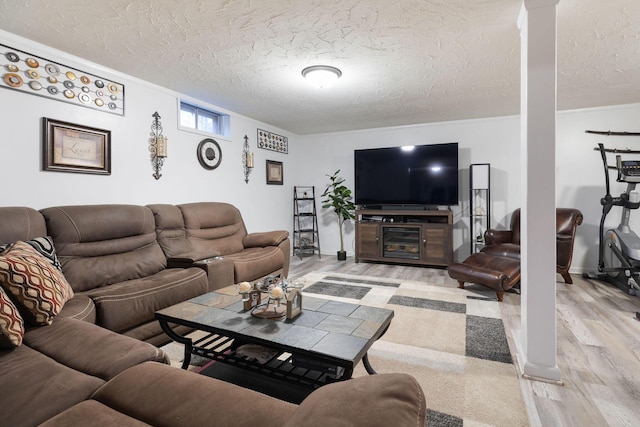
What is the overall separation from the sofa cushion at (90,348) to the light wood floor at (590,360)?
1715 mm

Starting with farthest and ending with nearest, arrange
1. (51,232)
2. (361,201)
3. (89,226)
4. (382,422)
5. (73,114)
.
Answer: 1. (361,201)
2. (73,114)
3. (89,226)
4. (51,232)
5. (382,422)

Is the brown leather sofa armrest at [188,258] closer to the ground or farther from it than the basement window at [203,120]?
closer to the ground

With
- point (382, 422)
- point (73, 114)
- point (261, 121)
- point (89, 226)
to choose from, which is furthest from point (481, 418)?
point (261, 121)

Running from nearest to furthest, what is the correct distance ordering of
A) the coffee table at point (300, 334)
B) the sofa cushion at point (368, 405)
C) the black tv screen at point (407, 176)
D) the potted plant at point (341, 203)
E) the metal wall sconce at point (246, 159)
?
the sofa cushion at point (368, 405) < the coffee table at point (300, 334) < the metal wall sconce at point (246, 159) < the black tv screen at point (407, 176) < the potted plant at point (341, 203)

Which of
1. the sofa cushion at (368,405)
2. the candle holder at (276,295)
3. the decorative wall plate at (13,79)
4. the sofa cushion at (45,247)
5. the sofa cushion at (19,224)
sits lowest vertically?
the candle holder at (276,295)

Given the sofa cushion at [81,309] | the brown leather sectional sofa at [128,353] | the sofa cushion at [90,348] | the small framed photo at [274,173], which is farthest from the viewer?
the small framed photo at [274,173]

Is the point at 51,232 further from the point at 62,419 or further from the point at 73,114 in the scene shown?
the point at 62,419

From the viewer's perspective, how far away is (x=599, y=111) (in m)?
4.18

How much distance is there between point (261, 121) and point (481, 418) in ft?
14.9

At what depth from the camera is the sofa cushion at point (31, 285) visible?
1.48 m

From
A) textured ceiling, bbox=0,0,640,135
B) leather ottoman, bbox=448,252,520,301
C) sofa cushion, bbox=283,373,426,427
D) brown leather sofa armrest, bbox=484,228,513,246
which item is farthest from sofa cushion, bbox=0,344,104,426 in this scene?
brown leather sofa armrest, bbox=484,228,513,246

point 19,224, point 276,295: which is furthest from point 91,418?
point 19,224

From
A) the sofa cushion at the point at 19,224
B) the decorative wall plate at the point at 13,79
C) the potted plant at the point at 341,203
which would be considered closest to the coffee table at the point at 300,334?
the sofa cushion at the point at 19,224

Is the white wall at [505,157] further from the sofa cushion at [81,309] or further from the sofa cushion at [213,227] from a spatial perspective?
the sofa cushion at [81,309]
